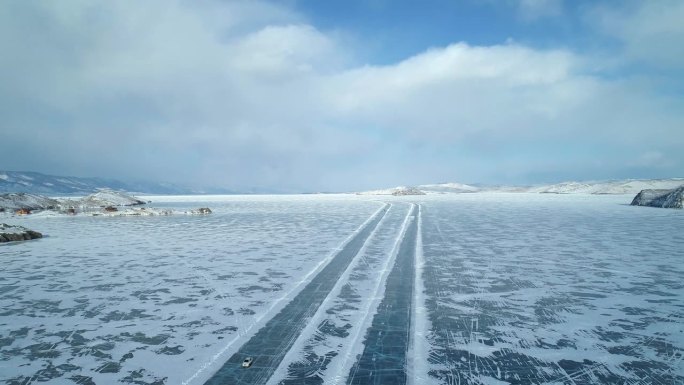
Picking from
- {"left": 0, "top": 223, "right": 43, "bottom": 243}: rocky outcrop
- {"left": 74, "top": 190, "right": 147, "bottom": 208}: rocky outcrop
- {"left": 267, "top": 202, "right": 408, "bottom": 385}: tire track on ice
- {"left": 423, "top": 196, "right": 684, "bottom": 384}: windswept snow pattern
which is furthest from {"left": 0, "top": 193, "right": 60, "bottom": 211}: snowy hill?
{"left": 423, "top": 196, "right": 684, "bottom": 384}: windswept snow pattern

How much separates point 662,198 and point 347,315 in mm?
41218

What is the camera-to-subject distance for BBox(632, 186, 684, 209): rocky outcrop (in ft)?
107

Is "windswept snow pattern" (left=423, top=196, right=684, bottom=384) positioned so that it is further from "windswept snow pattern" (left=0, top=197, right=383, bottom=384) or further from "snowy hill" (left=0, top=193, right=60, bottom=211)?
"snowy hill" (left=0, top=193, right=60, bottom=211)

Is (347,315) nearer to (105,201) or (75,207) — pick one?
(75,207)

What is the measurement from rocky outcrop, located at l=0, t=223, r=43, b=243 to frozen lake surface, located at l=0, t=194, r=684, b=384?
14.2ft

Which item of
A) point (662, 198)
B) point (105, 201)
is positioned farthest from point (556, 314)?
point (105, 201)

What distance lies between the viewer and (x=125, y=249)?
12188 mm

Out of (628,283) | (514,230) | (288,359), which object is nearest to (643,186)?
(514,230)

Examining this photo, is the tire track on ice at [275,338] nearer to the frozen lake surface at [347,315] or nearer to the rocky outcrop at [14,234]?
the frozen lake surface at [347,315]

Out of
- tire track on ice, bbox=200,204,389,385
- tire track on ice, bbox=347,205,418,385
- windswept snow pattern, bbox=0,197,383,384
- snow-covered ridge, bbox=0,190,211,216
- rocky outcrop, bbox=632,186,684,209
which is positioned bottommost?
windswept snow pattern, bbox=0,197,383,384

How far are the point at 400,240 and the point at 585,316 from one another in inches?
318

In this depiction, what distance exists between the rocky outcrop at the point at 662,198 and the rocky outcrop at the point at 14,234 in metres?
43.9

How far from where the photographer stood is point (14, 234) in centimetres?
1530

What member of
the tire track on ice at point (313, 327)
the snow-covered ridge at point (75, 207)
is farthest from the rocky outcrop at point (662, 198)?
the snow-covered ridge at point (75, 207)
